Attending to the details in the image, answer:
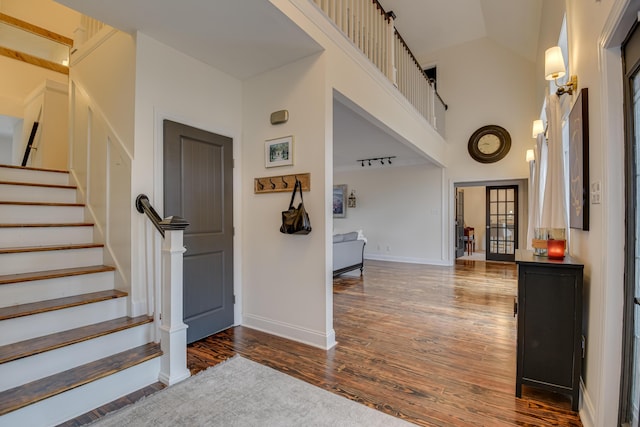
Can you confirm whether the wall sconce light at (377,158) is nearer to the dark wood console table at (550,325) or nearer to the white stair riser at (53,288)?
the dark wood console table at (550,325)

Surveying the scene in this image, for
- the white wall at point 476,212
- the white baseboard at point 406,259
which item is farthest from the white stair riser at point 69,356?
the white wall at point 476,212

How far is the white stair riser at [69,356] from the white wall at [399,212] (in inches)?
251

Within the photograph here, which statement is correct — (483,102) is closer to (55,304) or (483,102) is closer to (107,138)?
(107,138)

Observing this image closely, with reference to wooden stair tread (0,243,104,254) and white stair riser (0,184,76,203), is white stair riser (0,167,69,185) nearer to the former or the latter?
white stair riser (0,184,76,203)

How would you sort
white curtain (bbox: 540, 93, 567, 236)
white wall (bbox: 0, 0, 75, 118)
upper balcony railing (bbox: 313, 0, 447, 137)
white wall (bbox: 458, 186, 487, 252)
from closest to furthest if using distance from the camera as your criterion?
white curtain (bbox: 540, 93, 567, 236)
upper balcony railing (bbox: 313, 0, 447, 137)
white wall (bbox: 0, 0, 75, 118)
white wall (bbox: 458, 186, 487, 252)

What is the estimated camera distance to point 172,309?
2117 mm

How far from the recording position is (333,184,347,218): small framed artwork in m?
8.60

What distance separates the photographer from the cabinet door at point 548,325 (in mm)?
1812

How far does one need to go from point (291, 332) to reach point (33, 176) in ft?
9.92

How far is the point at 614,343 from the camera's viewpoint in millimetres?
1463

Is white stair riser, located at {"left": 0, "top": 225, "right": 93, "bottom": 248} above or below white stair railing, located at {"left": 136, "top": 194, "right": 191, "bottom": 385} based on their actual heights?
above

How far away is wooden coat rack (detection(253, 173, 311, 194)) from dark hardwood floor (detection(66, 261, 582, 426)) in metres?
1.42

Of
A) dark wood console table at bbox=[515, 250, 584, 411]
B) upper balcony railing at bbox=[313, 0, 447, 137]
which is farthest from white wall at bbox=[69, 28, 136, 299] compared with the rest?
dark wood console table at bbox=[515, 250, 584, 411]

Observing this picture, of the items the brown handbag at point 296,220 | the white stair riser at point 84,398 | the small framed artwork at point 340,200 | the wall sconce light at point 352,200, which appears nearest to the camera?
the white stair riser at point 84,398
